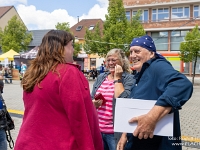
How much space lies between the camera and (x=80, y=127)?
5.41ft

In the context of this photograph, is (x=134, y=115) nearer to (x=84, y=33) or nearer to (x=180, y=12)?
(x=180, y=12)

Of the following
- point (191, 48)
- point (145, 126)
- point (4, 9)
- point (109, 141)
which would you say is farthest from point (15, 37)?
point (145, 126)

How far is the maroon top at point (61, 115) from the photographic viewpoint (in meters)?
1.65

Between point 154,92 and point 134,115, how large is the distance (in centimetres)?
23

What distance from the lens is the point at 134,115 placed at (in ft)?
5.75

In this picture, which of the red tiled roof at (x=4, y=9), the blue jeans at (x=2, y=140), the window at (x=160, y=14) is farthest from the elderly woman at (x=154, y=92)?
the red tiled roof at (x=4, y=9)

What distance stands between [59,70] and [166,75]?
722 millimetres

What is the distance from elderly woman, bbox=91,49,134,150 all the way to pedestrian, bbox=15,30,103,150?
3.57 ft

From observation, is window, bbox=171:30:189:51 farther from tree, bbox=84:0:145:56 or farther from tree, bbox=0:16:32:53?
tree, bbox=0:16:32:53

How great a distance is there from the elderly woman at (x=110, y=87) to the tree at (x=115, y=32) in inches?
848

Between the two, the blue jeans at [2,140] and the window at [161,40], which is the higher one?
the window at [161,40]

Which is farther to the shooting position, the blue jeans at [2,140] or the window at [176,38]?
the window at [176,38]

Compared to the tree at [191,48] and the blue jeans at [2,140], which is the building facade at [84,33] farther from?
the blue jeans at [2,140]

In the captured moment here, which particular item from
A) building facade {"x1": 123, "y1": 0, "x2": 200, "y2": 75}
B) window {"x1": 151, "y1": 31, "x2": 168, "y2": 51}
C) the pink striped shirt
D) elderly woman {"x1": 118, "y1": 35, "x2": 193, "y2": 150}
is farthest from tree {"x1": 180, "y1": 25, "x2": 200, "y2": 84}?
elderly woman {"x1": 118, "y1": 35, "x2": 193, "y2": 150}
